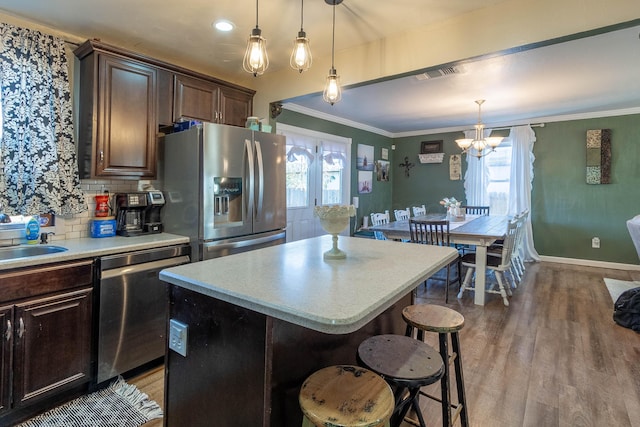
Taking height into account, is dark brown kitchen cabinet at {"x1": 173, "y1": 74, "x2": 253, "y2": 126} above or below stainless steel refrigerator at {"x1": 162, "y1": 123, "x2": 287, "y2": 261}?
above

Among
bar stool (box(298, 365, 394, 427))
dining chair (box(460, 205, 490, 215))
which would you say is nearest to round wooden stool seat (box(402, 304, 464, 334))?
bar stool (box(298, 365, 394, 427))

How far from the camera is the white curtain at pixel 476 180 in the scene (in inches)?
231

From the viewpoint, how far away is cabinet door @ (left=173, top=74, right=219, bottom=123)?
2.70 m

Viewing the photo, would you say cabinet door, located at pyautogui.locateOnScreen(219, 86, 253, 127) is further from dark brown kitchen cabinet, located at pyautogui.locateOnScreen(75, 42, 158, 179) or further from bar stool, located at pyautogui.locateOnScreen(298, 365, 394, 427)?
bar stool, located at pyautogui.locateOnScreen(298, 365, 394, 427)

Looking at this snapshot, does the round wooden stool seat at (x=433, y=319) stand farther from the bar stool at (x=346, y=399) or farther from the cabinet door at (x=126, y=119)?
the cabinet door at (x=126, y=119)

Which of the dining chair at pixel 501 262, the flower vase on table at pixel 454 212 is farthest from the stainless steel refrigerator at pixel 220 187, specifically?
the flower vase on table at pixel 454 212

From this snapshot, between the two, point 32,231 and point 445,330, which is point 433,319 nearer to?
point 445,330

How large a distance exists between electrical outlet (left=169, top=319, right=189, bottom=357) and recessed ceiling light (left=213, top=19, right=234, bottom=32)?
1917 mm

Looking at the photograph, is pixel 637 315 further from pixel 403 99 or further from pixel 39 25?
pixel 39 25

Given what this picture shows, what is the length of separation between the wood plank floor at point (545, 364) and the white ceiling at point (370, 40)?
206cm

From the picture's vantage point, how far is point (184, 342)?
126 cm

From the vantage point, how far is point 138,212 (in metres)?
2.62

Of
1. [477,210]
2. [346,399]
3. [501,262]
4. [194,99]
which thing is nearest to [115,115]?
[194,99]

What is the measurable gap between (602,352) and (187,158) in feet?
11.1
